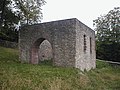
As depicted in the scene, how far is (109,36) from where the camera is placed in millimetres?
30500

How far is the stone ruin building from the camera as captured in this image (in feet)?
44.8

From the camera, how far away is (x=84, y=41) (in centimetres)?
1587

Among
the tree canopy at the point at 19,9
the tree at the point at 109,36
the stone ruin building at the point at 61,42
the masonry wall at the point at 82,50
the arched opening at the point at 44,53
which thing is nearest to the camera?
the stone ruin building at the point at 61,42

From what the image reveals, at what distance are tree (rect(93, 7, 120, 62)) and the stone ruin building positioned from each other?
13.3m

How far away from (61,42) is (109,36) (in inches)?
722

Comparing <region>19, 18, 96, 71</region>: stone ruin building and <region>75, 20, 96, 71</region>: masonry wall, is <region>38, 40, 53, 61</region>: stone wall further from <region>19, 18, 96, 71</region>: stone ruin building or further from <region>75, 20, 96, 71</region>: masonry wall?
<region>75, 20, 96, 71</region>: masonry wall

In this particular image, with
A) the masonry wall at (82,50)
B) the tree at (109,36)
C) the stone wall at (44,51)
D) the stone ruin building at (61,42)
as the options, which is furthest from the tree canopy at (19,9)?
the tree at (109,36)

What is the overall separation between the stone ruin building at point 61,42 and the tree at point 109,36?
13292 millimetres

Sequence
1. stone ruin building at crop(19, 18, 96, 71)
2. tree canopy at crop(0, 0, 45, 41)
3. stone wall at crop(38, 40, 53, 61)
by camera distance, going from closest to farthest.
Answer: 1. stone ruin building at crop(19, 18, 96, 71)
2. tree canopy at crop(0, 0, 45, 41)
3. stone wall at crop(38, 40, 53, 61)

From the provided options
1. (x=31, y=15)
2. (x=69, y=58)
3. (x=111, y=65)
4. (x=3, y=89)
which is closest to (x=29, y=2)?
(x=31, y=15)

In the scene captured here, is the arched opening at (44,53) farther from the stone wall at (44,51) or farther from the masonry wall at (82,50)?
the masonry wall at (82,50)

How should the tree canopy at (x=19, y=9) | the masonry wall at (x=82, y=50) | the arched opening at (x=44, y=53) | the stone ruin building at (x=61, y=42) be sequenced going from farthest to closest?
the arched opening at (x=44, y=53) → the tree canopy at (x=19, y=9) → the masonry wall at (x=82, y=50) → the stone ruin building at (x=61, y=42)

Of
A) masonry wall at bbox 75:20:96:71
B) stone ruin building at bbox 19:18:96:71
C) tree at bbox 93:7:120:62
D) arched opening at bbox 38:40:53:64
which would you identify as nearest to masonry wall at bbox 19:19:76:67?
stone ruin building at bbox 19:18:96:71

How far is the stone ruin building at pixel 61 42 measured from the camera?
44.8 ft
